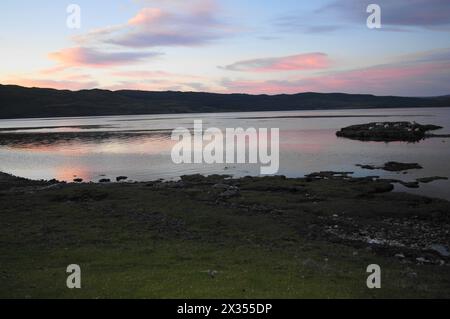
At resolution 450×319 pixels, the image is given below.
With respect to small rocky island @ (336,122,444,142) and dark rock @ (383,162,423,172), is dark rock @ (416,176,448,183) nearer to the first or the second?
dark rock @ (383,162,423,172)

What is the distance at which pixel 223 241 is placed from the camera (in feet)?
93.6

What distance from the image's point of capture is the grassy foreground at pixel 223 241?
18.5 m

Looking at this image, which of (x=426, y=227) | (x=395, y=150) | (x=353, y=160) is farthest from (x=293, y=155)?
(x=426, y=227)

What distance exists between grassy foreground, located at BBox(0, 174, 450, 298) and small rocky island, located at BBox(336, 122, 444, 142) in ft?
276

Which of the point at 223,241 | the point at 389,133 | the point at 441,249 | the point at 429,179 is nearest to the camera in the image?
the point at 441,249

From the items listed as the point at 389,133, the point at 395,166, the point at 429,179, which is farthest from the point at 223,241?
the point at 389,133

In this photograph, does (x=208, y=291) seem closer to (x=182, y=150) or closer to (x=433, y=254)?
(x=433, y=254)

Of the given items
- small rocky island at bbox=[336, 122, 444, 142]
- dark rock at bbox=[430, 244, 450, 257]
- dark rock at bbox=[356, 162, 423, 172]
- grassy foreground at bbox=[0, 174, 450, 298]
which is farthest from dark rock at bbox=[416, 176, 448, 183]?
small rocky island at bbox=[336, 122, 444, 142]

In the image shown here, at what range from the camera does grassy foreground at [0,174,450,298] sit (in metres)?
18.5

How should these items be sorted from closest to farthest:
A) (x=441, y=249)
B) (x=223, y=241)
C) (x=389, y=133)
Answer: (x=441, y=249), (x=223, y=241), (x=389, y=133)

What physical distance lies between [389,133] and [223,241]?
4668 inches

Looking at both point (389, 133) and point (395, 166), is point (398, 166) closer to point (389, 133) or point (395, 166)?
point (395, 166)

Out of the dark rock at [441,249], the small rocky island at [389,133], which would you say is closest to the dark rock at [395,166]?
the dark rock at [441,249]

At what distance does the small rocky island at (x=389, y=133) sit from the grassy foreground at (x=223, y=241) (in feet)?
276
